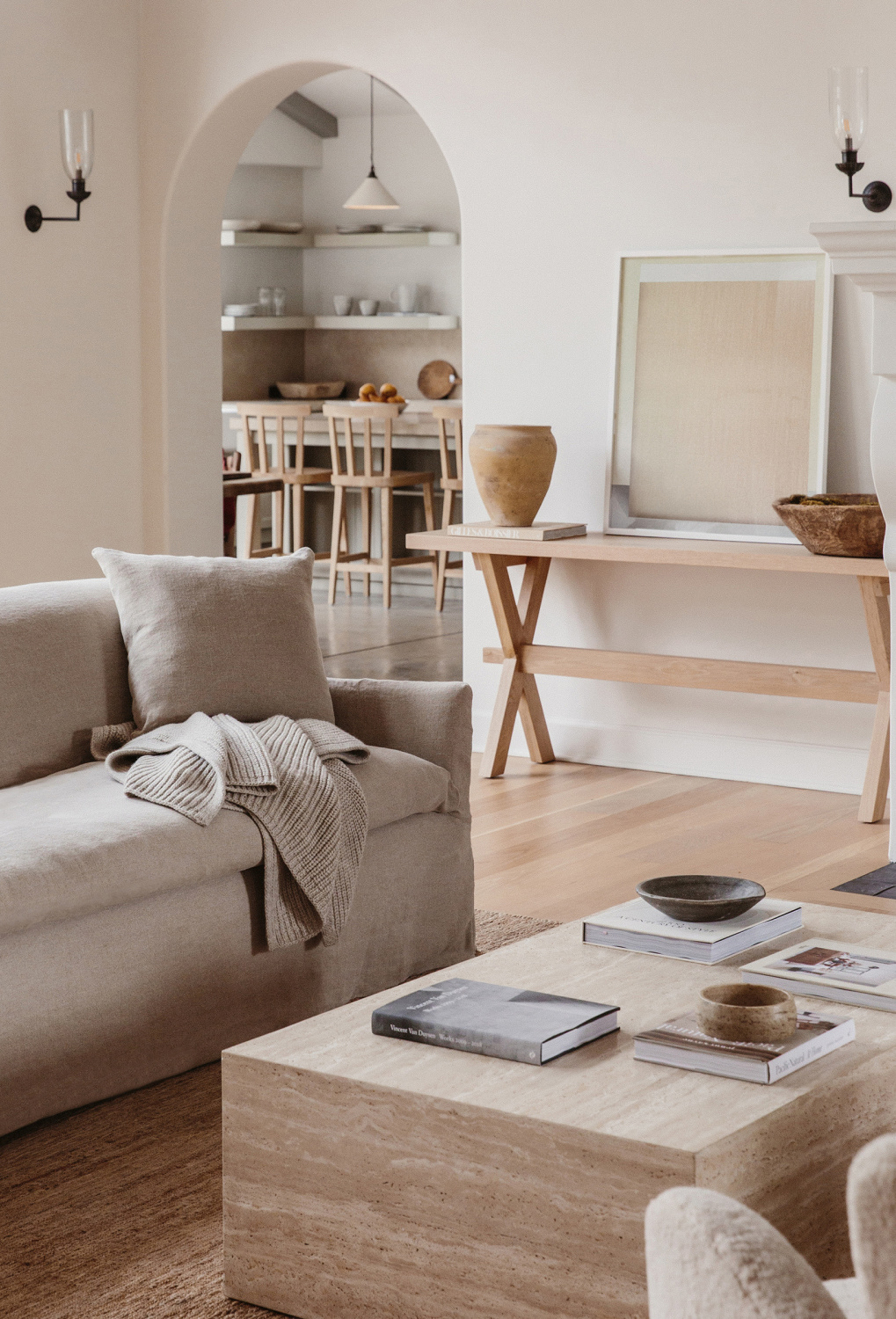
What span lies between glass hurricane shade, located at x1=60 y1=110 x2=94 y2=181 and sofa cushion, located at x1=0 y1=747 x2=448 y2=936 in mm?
3090

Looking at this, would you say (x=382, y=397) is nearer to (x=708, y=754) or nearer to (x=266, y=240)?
(x=266, y=240)

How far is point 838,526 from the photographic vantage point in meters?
4.40

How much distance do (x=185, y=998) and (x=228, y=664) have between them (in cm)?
72

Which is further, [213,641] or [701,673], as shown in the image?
[701,673]

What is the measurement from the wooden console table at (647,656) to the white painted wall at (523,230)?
0.22m

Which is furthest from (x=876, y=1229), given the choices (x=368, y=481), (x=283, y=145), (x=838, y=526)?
(x=283, y=145)

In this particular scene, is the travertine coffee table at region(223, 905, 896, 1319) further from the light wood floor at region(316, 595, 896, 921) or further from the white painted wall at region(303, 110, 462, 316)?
the white painted wall at region(303, 110, 462, 316)

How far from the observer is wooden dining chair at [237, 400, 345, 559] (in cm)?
927

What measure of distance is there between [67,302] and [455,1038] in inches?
173

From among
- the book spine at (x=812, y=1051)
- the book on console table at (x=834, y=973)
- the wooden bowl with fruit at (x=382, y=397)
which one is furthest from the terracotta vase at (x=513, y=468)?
the wooden bowl with fruit at (x=382, y=397)

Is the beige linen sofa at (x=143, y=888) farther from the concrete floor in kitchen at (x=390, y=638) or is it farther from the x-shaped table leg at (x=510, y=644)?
the concrete floor in kitchen at (x=390, y=638)

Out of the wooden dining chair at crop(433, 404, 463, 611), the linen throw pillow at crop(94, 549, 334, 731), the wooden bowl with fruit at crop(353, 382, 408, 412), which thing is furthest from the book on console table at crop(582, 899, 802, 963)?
the wooden bowl with fruit at crop(353, 382, 408, 412)

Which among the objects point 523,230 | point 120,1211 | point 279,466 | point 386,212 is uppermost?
point 386,212

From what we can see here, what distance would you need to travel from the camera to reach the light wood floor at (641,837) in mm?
3912
